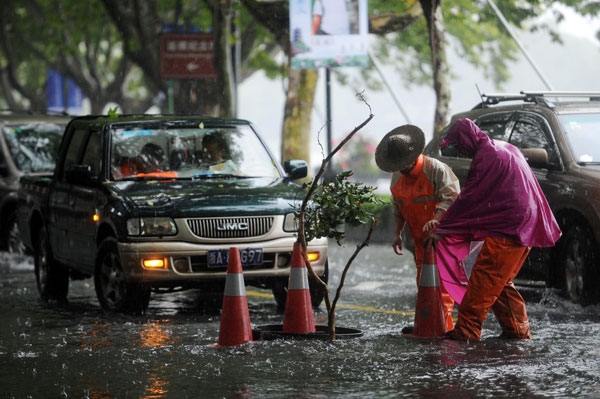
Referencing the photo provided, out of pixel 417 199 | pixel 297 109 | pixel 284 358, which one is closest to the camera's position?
pixel 284 358

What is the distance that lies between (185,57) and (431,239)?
51.3 ft

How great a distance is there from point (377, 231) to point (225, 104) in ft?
11.8

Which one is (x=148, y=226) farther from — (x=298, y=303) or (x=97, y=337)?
(x=298, y=303)

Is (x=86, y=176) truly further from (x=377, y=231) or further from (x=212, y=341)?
(x=377, y=231)

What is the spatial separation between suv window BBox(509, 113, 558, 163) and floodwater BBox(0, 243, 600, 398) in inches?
53.2

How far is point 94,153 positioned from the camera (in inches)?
485

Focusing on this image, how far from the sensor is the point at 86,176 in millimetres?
11711

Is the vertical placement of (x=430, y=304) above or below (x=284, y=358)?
above

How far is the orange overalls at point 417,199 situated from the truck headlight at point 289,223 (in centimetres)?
153

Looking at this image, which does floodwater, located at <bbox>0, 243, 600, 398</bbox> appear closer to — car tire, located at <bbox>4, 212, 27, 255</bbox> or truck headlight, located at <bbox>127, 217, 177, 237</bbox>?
truck headlight, located at <bbox>127, 217, 177, 237</bbox>

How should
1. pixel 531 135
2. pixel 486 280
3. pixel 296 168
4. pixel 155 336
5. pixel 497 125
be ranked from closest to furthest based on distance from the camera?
pixel 486 280, pixel 155 336, pixel 531 135, pixel 296 168, pixel 497 125

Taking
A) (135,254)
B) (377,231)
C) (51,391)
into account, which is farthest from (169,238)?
(377,231)

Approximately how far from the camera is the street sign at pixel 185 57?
24.5 meters

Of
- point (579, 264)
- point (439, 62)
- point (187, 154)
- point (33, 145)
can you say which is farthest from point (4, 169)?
point (579, 264)
